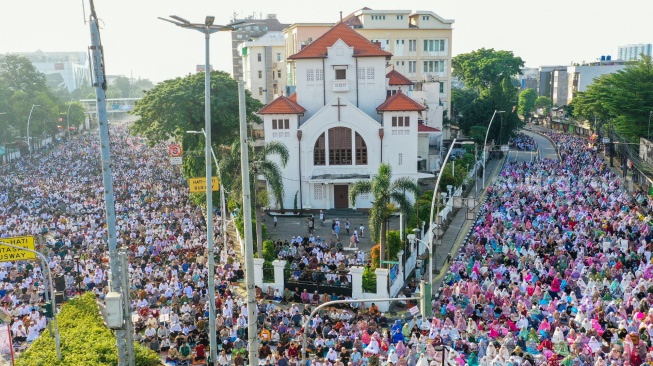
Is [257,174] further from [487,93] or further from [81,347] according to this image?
[487,93]

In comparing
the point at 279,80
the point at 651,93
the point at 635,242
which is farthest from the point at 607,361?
the point at 279,80

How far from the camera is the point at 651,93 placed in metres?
57.8

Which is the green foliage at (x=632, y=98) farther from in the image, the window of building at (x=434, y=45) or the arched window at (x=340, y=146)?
the arched window at (x=340, y=146)

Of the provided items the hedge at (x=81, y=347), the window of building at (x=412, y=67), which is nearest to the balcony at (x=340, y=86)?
the hedge at (x=81, y=347)

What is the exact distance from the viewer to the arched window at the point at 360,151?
140ft

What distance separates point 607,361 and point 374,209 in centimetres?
1128

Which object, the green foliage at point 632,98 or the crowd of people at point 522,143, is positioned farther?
the crowd of people at point 522,143

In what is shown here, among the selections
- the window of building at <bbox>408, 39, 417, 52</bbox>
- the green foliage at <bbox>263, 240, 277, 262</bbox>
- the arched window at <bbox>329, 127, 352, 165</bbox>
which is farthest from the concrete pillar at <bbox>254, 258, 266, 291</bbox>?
the window of building at <bbox>408, 39, 417, 52</bbox>

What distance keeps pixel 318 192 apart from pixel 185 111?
11.2m

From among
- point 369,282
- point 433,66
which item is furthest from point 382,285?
point 433,66

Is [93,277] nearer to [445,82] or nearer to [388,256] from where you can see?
[388,256]

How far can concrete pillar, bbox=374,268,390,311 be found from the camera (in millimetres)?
25266

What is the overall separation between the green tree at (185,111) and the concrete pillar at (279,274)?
21299 millimetres

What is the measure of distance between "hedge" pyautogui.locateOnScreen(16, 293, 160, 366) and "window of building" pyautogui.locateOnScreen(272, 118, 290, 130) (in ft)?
81.2
